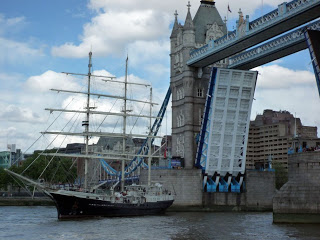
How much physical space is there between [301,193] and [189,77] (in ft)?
111

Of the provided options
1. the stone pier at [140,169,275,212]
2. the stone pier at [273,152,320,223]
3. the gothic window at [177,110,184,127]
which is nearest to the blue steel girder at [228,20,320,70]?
the gothic window at [177,110,184,127]

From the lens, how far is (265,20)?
5872cm

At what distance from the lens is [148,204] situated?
69375 mm

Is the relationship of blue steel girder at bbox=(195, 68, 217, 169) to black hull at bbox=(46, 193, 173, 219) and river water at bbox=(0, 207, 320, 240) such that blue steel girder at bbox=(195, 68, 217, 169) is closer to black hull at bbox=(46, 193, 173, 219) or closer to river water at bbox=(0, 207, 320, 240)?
black hull at bbox=(46, 193, 173, 219)

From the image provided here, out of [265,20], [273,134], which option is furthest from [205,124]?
[273,134]

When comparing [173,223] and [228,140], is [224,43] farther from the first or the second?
[173,223]

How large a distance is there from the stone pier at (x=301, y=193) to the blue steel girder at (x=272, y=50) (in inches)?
525

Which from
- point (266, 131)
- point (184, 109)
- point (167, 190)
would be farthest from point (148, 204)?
point (266, 131)

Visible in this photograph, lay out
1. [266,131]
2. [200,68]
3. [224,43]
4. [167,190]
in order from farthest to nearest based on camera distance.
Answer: [266,131], [200,68], [167,190], [224,43]

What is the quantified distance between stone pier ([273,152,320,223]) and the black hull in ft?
73.3

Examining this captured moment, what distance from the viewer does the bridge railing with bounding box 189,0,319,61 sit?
2069 inches

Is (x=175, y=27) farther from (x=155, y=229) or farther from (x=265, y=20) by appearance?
(x=155, y=229)

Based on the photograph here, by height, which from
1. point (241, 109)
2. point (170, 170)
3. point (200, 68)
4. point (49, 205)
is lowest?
point (49, 205)

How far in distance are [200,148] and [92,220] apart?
20.9 metres
